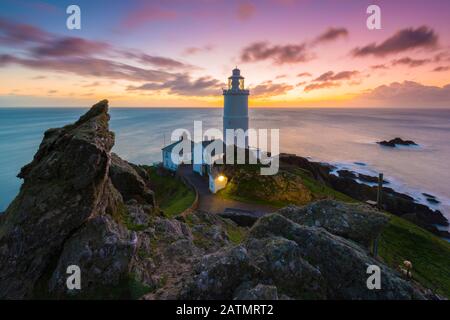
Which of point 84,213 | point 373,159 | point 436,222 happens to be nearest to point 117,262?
point 84,213

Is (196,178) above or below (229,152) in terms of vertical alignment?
below

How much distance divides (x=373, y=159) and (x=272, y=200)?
6065 cm

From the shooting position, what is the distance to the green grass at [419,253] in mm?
18531

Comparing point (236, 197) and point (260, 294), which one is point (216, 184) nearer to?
point (236, 197)

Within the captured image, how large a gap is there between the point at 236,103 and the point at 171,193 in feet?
70.5

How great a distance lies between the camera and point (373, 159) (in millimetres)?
78250

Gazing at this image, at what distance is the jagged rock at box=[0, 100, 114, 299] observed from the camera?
750 centimetres

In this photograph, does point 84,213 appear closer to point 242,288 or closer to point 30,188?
point 30,188

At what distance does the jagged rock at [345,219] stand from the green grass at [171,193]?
18500 millimetres

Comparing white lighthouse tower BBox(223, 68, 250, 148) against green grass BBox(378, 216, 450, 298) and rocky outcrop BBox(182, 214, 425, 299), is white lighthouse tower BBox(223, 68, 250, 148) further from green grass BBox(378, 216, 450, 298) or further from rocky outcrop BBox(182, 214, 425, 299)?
rocky outcrop BBox(182, 214, 425, 299)

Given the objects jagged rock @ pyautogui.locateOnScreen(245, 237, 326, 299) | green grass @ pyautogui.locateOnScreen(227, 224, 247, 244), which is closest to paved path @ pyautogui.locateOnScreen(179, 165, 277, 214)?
green grass @ pyautogui.locateOnScreen(227, 224, 247, 244)

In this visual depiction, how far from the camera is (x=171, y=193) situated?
3866 centimetres

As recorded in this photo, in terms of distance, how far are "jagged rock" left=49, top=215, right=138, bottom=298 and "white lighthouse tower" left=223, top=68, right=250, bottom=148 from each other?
43.2m

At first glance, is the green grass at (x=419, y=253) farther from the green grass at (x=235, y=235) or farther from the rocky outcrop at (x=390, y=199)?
the rocky outcrop at (x=390, y=199)
